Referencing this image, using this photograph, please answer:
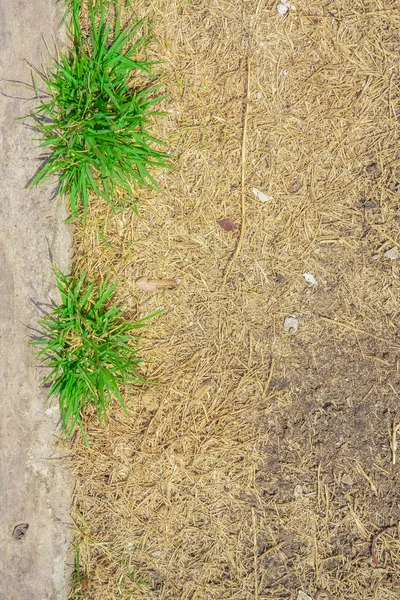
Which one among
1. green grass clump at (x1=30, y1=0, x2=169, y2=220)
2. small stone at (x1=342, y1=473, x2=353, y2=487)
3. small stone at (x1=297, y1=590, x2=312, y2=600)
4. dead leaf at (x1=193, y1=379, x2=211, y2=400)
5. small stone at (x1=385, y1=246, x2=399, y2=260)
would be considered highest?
green grass clump at (x1=30, y1=0, x2=169, y2=220)

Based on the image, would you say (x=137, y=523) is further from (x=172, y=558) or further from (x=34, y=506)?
(x=34, y=506)

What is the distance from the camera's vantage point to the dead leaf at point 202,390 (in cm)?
232

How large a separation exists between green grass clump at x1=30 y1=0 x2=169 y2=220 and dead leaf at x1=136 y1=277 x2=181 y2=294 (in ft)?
1.24

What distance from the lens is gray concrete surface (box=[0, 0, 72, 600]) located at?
237cm

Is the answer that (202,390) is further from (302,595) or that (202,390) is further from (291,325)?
(302,595)

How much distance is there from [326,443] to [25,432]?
57.7 inches

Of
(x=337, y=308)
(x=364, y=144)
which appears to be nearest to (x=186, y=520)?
(x=337, y=308)

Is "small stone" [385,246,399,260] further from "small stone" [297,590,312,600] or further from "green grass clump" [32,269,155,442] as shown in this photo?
"small stone" [297,590,312,600]

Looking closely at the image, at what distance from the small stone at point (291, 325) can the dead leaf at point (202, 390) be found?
446 millimetres

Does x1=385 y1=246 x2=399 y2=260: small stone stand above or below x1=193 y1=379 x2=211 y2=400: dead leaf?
above

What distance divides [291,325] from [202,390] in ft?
1.72

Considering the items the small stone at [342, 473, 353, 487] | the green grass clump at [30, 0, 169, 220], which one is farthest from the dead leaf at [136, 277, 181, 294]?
the small stone at [342, 473, 353, 487]

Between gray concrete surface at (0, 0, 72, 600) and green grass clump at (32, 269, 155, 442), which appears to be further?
gray concrete surface at (0, 0, 72, 600)

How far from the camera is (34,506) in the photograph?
2.41m
